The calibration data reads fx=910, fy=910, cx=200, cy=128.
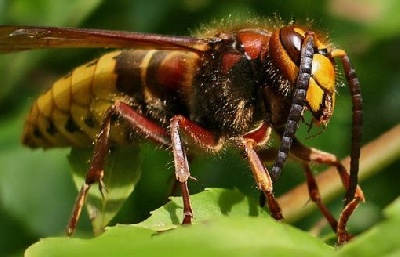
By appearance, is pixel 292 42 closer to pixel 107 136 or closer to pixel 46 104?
pixel 107 136

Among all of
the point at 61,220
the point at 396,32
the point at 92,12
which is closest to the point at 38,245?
the point at 61,220

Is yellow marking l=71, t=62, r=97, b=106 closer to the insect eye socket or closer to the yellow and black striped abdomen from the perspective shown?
the yellow and black striped abdomen

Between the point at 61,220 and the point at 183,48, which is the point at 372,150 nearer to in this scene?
the point at 183,48

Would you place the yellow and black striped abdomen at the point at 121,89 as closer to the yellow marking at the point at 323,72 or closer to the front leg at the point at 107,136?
the front leg at the point at 107,136

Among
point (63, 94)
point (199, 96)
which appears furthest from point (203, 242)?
point (63, 94)

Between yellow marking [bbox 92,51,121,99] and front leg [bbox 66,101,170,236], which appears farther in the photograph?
yellow marking [bbox 92,51,121,99]

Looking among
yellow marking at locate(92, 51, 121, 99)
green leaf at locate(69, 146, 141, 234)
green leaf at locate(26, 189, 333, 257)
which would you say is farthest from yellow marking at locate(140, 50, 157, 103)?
green leaf at locate(26, 189, 333, 257)
